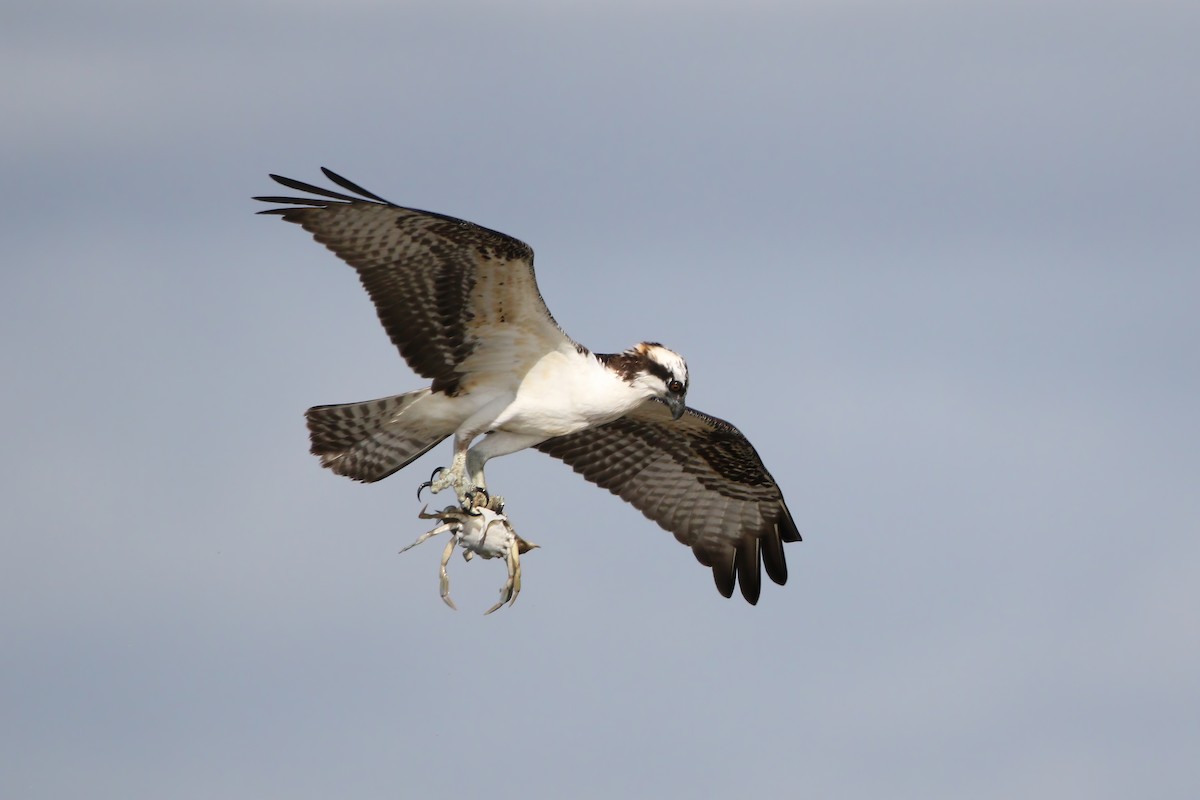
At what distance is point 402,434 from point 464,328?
110 centimetres

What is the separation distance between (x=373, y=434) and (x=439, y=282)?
5.05 ft

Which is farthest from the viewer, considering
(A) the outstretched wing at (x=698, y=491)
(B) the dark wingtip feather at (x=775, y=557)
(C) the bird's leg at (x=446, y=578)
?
(B) the dark wingtip feather at (x=775, y=557)

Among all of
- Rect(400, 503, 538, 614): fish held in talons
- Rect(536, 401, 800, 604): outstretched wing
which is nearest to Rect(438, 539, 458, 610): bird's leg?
Rect(400, 503, 538, 614): fish held in talons

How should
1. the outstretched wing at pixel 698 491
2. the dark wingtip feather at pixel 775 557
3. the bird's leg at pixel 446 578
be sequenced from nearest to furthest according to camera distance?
the bird's leg at pixel 446 578, the outstretched wing at pixel 698 491, the dark wingtip feather at pixel 775 557

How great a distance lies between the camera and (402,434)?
1318 cm

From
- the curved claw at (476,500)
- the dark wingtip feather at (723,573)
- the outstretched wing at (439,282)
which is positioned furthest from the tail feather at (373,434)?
the dark wingtip feather at (723,573)

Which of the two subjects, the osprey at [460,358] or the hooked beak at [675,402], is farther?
the hooked beak at [675,402]

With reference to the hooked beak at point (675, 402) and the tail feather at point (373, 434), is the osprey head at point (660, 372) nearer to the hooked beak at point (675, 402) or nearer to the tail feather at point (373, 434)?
the hooked beak at point (675, 402)

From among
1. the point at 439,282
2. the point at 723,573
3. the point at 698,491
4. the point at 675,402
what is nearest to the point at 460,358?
the point at 439,282

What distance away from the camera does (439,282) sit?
12227 millimetres

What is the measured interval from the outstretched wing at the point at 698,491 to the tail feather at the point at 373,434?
2.12 metres

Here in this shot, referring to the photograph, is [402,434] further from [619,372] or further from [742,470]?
[742,470]

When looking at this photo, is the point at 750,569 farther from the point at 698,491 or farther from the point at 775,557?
the point at 698,491

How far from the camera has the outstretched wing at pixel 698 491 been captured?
15.0 metres
